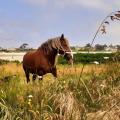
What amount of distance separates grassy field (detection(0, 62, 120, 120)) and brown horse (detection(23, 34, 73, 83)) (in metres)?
5.15

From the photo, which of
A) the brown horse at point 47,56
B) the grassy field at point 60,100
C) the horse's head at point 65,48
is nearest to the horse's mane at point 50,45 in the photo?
the brown horse at point 47,56

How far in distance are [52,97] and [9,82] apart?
92 cm

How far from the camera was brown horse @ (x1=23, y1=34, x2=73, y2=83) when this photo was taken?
1310 cm

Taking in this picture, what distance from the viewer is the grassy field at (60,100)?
5922 mm

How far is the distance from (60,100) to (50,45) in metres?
7.31

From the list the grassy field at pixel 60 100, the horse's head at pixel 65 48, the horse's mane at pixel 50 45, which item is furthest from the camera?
the horse's mane at pixel 50 45

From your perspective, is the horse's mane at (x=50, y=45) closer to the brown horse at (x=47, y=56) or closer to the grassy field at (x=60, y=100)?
the brown horse at (x=47, y=56)

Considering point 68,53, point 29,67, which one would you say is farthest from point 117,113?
point 29,67

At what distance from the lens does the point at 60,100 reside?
6379 mm

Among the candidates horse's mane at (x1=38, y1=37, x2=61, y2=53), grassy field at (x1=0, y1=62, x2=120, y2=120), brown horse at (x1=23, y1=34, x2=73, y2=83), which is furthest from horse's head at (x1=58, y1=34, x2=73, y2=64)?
grassy field at (x1=0, y1=62, x2=120, y2=120)

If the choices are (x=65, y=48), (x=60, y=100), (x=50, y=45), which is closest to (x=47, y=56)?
(x=50, y=45)

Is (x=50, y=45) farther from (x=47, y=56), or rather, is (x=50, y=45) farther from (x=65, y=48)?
(x=65, y=48)

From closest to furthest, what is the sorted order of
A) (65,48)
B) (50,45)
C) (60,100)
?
(60,100) → (65,48) → (50,45)

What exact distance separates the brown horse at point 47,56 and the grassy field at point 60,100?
16.9ft
